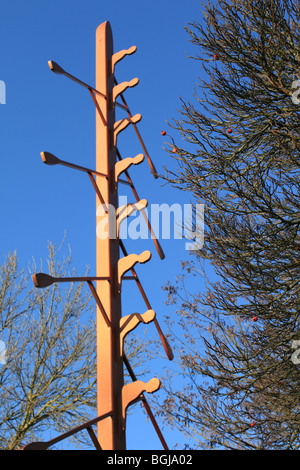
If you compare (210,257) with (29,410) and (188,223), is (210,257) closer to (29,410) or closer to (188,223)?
(188,223)

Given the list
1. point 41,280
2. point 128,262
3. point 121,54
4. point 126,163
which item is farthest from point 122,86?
point 41,280

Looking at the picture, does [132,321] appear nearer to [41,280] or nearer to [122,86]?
[41,280]

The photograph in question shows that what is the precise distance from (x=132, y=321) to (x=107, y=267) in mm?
310

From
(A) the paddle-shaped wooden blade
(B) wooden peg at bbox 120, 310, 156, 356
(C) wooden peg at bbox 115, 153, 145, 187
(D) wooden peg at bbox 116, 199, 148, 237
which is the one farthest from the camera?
(C) wooden peg at bbox 115, 153, 145, 187

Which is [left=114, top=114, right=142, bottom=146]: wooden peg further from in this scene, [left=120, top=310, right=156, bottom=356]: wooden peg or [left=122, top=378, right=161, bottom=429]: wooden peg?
[left=122, top=378, right=161, bottom=429]: wooden peg

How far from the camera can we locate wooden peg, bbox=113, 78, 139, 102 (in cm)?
315

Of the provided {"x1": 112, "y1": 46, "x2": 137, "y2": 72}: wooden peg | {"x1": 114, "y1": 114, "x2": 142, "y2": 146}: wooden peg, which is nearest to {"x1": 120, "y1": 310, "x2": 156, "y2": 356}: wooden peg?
{"x1": 114, "y1": 114, "x2": 142, "y2": 146}: wooden peg

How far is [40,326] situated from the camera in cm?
923

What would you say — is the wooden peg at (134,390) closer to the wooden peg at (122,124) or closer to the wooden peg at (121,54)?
the wooden peg at (122,124)

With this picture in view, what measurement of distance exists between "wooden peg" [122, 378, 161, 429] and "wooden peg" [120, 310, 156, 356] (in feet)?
0.62

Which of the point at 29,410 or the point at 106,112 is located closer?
the point at 106,112

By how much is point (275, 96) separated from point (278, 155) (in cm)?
69

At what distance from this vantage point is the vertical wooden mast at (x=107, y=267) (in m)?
2.47
